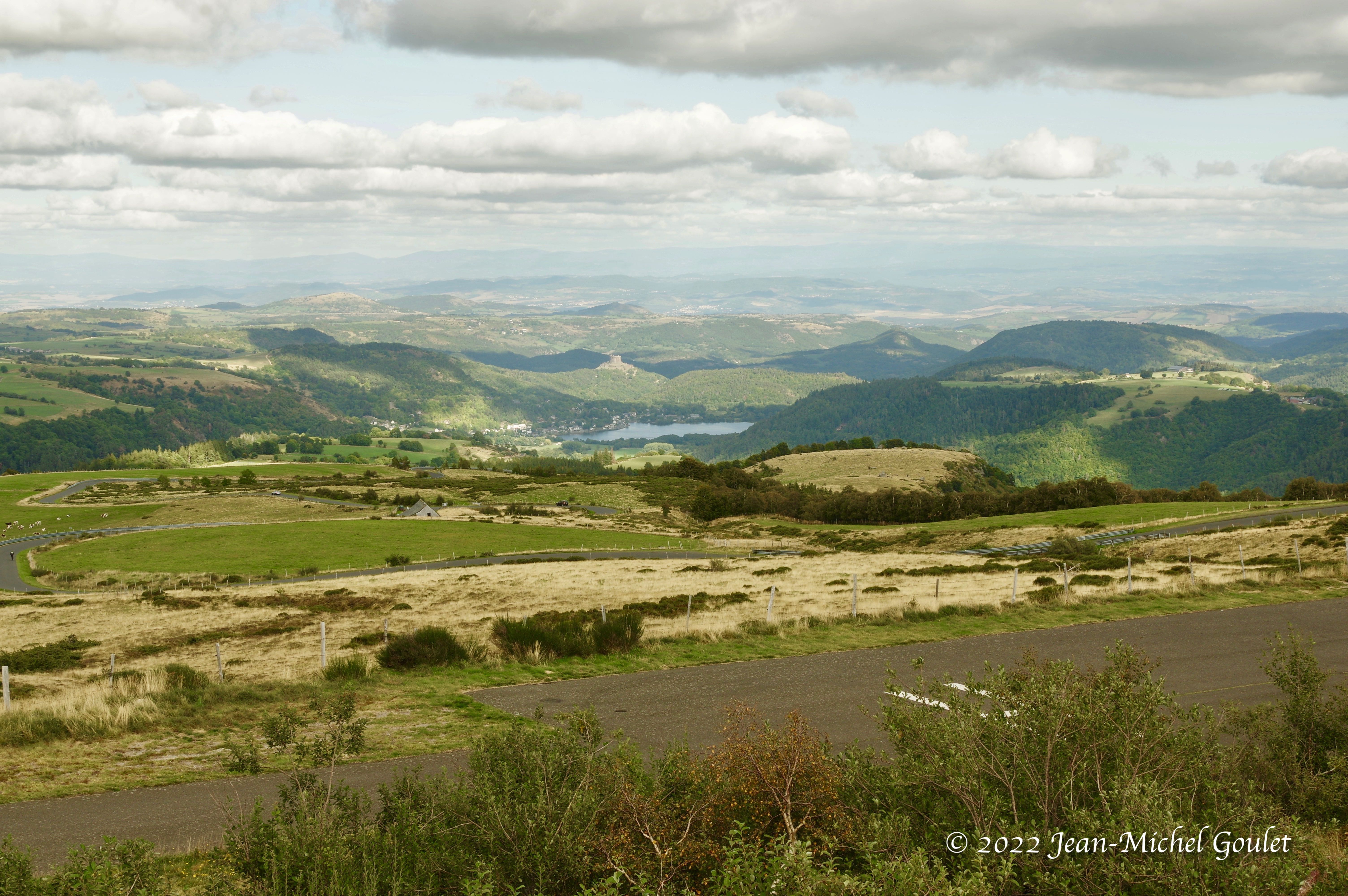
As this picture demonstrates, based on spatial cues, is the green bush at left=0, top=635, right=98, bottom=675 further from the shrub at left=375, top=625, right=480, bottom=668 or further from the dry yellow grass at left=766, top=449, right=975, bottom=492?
the dry yellow grass at left=766, top=449, right=975, bottom=492

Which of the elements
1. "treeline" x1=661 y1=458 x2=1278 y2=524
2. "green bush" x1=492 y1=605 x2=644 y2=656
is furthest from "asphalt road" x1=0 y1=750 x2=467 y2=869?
"treeline" x1=661 y1=458 x2=1278 y2=524

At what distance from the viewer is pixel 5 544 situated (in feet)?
280

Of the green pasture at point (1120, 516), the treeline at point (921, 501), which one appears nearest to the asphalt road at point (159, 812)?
the green pasture at point (1120, 516)

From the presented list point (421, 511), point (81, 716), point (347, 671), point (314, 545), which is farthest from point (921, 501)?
point (81, 716)

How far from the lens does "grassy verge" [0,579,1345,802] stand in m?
13.6

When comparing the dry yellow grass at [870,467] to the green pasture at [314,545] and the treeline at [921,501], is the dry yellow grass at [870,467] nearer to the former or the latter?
the treeline at [921,501]

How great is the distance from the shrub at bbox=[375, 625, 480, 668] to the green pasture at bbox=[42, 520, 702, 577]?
46.6 metres

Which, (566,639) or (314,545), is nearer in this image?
(566,639)

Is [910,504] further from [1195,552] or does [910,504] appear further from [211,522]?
[211,522]

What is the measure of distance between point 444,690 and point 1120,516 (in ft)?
230

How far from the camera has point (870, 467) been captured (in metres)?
172

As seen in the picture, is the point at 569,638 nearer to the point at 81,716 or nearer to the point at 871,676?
the point at 871,676

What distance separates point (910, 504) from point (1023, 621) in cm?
8073

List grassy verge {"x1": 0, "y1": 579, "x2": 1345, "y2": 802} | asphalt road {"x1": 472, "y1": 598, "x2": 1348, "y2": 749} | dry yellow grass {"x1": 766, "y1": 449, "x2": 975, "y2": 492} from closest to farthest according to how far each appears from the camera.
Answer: grassy verge {"x1": 0, "y1": 579, "x2": 1345, "y2": 802} → asphalt road {"x1": 472, "y1": 598, "x2": 1348, "y2": 749} → dry yellow grass {"x1": 766, "y1": 449, "x2": 975, "y2": 492}
